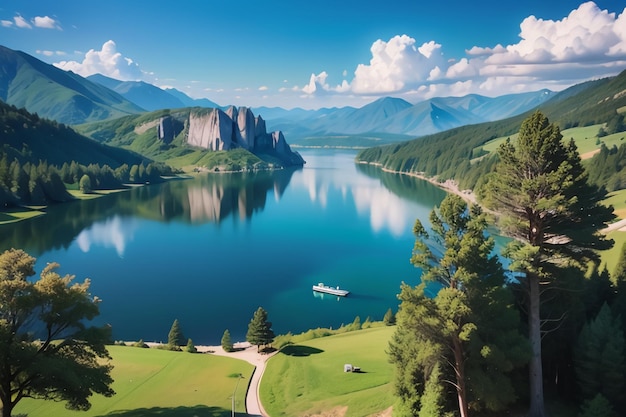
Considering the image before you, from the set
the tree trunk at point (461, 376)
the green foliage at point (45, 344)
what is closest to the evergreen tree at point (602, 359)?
the tree trunk at point (461, 376)

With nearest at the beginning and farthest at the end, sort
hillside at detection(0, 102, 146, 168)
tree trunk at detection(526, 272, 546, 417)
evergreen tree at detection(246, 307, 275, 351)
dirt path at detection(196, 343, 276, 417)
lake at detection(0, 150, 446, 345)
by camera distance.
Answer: tree trunk at detection(526, 272, 546, 417) → dirt path at detection(196, 343, 276, 417) → evergreen tree at detection(246, 307, 275, 351) → lake at detection(0, 150, 446, 345) → hillside at detection(0, 102, 146, 168)

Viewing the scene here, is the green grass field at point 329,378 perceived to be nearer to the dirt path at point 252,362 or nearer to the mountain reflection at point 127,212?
A: the dirt path at point 252,362

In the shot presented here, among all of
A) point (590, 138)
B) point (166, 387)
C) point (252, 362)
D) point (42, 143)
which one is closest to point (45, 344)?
point (166, 387)

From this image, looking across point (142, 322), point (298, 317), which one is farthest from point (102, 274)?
point (298, 317)

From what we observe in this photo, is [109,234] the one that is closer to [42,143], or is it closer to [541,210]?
[541,210]

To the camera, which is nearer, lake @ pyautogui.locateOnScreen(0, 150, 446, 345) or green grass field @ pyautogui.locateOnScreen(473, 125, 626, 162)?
lake @ pyautogui.locateOnScreen(0, 150, 446, 345)

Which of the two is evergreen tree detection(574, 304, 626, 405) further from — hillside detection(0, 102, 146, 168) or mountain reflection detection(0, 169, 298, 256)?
hillside detection(0, 102, 146, 168)

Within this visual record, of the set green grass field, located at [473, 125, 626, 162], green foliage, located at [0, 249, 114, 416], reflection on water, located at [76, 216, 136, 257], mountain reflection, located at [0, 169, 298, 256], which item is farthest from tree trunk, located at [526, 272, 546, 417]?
green grass field, located at [473, 125, 626, 162]
